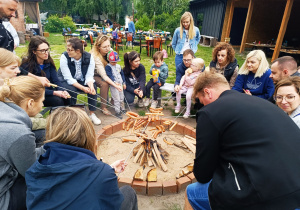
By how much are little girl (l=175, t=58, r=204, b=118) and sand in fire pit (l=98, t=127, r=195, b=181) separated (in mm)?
966

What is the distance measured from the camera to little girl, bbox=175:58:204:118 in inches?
174

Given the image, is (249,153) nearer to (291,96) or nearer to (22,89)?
(291,96)

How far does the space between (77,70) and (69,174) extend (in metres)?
3.35

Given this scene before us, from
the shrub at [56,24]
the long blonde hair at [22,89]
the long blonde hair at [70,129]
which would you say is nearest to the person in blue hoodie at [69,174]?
the long blonde hair at [70,129]

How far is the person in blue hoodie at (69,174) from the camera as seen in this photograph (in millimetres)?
1174

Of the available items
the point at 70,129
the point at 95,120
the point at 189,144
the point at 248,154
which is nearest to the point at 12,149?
the point at 70,129

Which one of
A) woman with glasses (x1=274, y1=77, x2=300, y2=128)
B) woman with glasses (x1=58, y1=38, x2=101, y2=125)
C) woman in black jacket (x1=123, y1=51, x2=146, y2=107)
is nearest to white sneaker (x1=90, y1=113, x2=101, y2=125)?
woman with glasses (x1=58, y1=38, x2=101, y2=125)

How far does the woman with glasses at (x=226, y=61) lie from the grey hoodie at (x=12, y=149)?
12.3 ft

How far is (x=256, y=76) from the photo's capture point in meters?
3.79

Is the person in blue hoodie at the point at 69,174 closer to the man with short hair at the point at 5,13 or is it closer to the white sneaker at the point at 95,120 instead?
the white sneaker at the point at 95,120

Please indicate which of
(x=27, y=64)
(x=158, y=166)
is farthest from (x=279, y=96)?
(x=27, y=64)

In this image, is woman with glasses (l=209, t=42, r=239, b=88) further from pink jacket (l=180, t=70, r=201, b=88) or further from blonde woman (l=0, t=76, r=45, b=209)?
blonde woman (l=0, t=76, r=45, b=209)

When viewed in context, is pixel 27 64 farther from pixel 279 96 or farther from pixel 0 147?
pixel 279 96

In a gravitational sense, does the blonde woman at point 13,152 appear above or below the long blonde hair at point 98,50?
below
